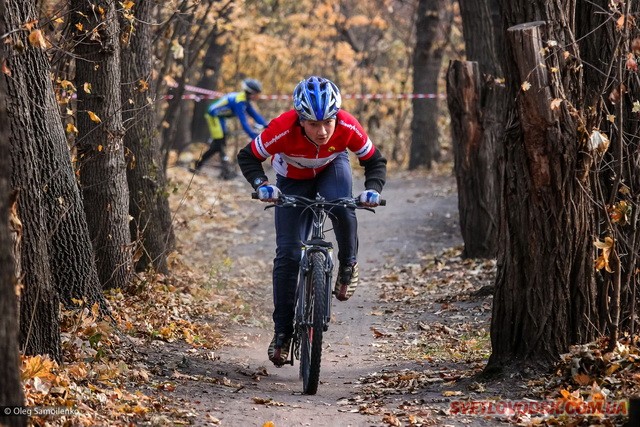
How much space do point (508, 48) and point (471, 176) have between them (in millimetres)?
6198

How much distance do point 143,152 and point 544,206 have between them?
16.3 feet

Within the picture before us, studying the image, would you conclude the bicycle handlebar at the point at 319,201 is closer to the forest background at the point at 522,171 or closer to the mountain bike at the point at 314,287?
the mountain bike at the point at 314,287

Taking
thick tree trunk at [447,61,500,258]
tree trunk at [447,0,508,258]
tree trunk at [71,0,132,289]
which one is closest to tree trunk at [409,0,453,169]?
tree trunk at [447,0,508,258]

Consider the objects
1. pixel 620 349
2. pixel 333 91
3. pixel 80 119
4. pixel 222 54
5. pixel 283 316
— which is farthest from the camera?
pixel 222 54

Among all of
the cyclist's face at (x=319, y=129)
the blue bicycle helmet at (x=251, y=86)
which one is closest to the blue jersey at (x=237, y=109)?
the blue bicycle helmet at (x=251, y=86)

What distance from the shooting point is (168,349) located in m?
7.54

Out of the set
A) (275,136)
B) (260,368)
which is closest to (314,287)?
(275,136)

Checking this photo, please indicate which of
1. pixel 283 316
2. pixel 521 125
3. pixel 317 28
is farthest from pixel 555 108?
pixel 317 28

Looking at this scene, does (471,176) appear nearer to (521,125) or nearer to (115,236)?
(115,236)

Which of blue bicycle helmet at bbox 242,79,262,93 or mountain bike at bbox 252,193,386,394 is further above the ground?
blue bicycle helmet at bbox 242,79,262,93

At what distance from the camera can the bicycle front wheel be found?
643 centimetres

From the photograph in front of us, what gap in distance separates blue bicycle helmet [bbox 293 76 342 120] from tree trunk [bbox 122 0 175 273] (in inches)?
122

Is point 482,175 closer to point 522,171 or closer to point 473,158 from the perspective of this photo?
point 473,158

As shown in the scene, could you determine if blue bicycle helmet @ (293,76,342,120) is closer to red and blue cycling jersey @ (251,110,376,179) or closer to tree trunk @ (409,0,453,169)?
red and blue cycling jersey @ (251,110,376,179)
